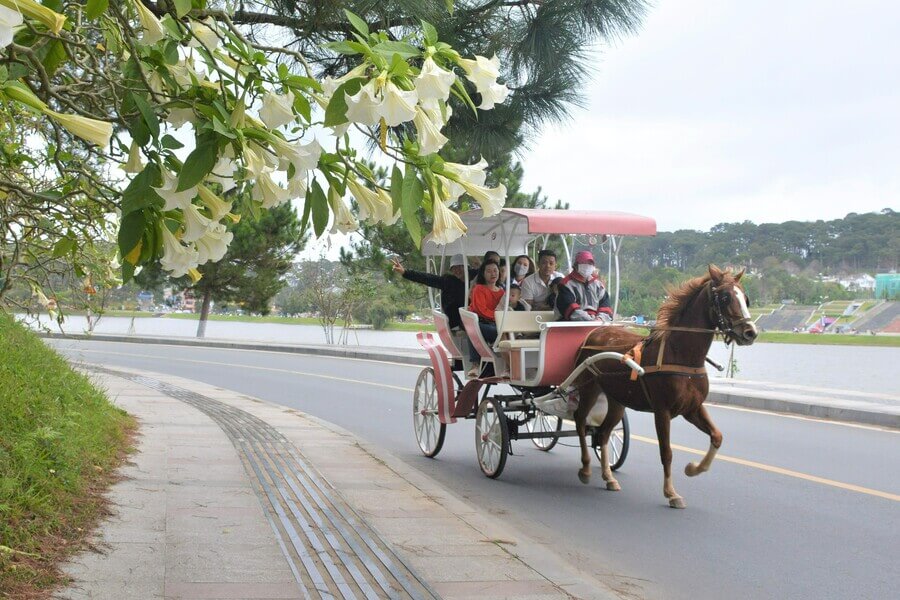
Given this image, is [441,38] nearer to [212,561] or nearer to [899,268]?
[212,561]

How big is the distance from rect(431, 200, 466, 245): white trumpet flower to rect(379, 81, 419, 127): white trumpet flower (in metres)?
0.33

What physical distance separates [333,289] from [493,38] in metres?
32.1

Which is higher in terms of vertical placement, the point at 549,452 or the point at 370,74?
the point at 370,74

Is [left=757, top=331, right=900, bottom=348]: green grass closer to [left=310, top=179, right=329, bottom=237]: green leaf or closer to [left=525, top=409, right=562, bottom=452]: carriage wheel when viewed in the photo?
[left=525, top=409, right=562, bottom=452]: carriage wheel

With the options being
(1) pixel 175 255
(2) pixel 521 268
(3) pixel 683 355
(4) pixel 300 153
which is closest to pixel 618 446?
(2) pixel 521 268

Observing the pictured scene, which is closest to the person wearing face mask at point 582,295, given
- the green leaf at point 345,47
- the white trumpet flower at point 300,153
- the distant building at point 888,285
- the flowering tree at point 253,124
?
the flowering tree at point 253,124

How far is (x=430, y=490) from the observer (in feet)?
26.0

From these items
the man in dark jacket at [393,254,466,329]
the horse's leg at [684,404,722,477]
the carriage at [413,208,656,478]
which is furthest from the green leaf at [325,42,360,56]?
the man in dark jacket at [393,254,466,329]

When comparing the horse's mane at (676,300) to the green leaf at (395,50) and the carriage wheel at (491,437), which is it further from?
the green leaf at (395,50)

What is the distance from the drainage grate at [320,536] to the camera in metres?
4.92

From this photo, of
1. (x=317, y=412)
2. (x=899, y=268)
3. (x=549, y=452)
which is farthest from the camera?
(x=899, y=268)

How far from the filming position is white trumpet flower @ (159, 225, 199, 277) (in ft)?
7.97

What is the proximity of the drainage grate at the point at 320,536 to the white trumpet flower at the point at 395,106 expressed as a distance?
10.6ft

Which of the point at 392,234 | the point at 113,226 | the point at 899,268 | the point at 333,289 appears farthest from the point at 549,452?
the point at 899,268
